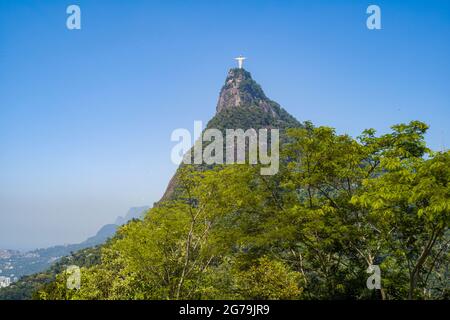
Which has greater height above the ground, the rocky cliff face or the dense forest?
the rocky cliff face

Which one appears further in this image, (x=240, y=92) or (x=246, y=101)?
(x=240, y=92)

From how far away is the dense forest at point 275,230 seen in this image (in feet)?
31.2

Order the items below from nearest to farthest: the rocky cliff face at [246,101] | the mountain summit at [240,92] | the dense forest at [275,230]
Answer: the dense forest at [275,230] < the rocky cliff face at [246,101] < the mountain summit at [240,92]

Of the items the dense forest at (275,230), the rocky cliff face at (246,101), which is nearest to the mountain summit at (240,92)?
the rocky cliff face at (246,101)

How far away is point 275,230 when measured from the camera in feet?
32.8

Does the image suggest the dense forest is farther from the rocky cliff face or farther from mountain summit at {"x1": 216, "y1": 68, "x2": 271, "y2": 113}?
mountain summit at {"x1": 216, "y1": 68, "x2": 271, "y2": 113}

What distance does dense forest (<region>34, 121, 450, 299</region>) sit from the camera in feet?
31.2

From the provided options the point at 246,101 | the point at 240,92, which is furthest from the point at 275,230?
the point at 240,92

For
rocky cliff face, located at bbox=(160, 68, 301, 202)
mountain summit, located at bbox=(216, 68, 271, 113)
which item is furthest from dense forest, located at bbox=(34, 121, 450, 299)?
mountain summit, located at bbox=(216, 68, 271, 113)

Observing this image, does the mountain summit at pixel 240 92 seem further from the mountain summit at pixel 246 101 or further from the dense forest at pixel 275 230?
the dense forest at pixel 275 230

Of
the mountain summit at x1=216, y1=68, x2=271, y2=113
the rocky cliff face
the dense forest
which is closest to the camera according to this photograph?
the dense forest

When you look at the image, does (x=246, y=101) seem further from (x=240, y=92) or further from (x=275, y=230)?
(x=275, y=230)
